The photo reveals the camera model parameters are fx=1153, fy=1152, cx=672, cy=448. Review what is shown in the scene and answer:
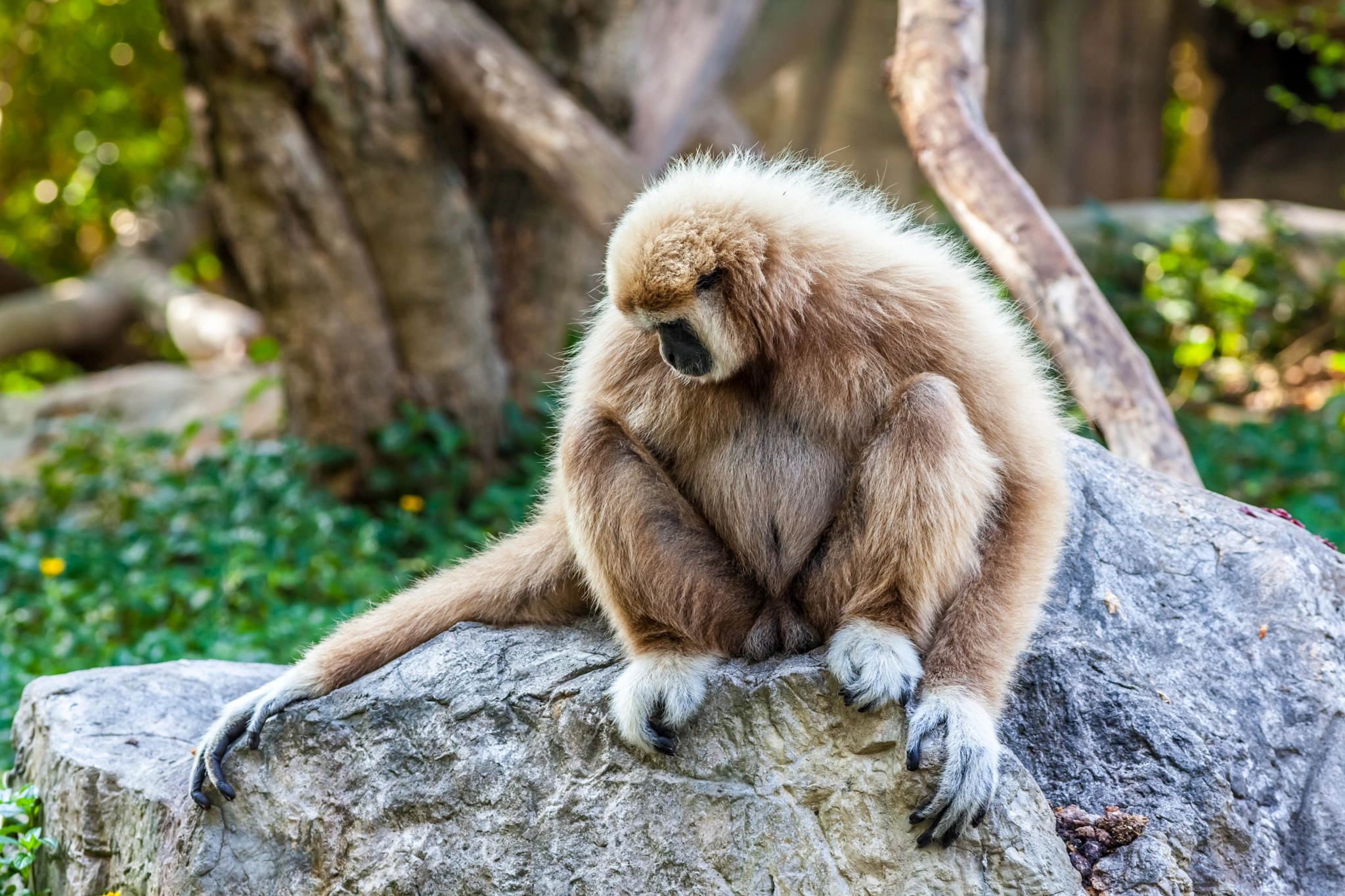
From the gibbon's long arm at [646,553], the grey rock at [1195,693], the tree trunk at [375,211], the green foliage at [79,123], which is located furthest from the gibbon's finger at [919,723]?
the green foliage at [79,123]

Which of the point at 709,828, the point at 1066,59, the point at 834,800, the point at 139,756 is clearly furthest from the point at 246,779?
the point at 1066,59

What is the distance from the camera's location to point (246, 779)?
126 inches

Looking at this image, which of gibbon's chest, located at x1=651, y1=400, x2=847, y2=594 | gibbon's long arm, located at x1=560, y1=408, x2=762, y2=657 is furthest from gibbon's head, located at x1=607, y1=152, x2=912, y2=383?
gibbon's long arm, located at x1=560, y1=408, x2=762, y2=657

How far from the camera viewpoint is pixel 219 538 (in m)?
6.18

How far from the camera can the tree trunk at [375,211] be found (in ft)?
19.3

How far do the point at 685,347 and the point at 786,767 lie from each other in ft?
3.47

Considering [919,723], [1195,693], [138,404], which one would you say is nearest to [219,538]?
[138,404]

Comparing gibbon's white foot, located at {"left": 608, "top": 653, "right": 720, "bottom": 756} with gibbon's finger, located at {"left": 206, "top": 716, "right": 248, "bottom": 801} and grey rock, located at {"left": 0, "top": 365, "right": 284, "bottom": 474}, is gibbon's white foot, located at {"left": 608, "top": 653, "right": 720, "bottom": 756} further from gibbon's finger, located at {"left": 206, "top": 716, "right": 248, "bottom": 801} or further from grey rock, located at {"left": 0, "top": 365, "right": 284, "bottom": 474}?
grey rock, located at {"left": 0, "top": 365, "right": 284, "bottom": 474}

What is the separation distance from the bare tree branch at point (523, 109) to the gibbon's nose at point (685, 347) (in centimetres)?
292

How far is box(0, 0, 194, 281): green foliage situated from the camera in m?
12.3

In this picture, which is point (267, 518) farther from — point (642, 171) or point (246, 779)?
point (246, 779)

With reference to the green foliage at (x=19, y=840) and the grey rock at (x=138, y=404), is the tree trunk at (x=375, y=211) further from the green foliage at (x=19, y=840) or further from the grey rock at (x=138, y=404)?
the green foliage at (x=19, y=840)

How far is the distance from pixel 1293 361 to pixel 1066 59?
5.78 metres

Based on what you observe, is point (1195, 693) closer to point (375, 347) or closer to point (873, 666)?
point (873, 666)
